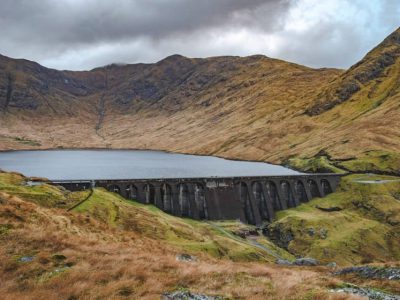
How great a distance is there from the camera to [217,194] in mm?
100125

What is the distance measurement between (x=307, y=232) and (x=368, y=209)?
23358 millimetres

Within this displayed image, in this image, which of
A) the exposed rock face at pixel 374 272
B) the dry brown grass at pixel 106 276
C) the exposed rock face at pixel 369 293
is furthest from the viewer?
the exposed rock face at pixel 374 272

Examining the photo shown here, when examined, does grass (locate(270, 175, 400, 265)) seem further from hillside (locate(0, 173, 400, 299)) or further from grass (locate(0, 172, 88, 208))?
grass (locate(0, 172, 88, 208))

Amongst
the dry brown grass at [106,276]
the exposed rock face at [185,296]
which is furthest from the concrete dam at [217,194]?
the exposed rock face at [185,296]

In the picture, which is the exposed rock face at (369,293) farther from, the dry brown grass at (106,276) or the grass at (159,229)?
the grass at (159,229)

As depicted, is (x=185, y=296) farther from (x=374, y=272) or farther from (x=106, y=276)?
(x=374, y=272)

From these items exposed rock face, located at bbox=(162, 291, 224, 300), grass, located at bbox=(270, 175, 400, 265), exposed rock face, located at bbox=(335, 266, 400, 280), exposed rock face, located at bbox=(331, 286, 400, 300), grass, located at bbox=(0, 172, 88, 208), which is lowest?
grass, located at bbox=(270, 175, 400, 265)

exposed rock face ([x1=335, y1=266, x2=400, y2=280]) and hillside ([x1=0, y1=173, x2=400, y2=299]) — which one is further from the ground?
hillside ([x1=0, y1=173, x2=400, y2=299])

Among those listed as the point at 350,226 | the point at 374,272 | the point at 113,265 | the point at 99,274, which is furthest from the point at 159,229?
the point at 350,226

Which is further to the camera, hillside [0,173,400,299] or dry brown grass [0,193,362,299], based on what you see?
hillside [0,173,400,299]

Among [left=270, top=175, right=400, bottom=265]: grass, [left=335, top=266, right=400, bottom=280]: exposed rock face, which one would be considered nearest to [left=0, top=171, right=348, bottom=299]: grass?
[left=335, top=266, right=400, bottom=280]: exposed rock face

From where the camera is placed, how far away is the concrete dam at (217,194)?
299ft

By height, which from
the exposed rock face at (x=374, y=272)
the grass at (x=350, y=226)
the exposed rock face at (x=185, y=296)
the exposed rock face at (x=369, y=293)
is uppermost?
the exposed rock face at (x=185, y=296)

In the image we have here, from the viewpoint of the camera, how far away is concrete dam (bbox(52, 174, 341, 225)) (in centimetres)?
9100
